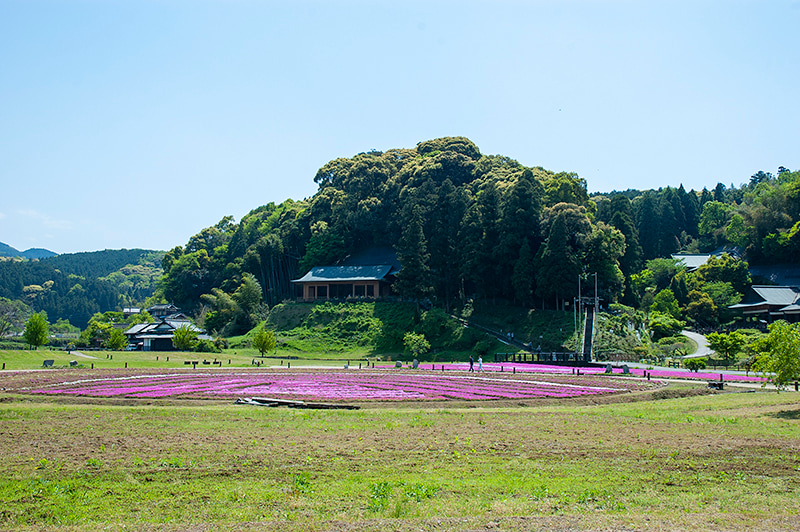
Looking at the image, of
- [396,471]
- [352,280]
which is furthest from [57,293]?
[396,471]

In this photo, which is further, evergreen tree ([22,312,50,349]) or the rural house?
the rural house

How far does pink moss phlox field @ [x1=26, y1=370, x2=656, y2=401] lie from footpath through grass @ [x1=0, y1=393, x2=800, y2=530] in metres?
7.07

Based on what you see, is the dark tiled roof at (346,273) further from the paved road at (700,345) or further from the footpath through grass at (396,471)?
the footpath through grass at (396,471)

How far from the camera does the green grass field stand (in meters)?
10.5

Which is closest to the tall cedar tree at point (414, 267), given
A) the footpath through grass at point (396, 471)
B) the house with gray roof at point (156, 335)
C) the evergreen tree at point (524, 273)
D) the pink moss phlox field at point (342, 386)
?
the evergreen tree at point (524, 273)

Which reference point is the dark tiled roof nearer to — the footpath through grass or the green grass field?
the green grass field

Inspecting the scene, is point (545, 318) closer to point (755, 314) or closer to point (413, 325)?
point (413, 325)

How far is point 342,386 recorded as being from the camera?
34.3 m

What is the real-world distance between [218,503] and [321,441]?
6.17 m


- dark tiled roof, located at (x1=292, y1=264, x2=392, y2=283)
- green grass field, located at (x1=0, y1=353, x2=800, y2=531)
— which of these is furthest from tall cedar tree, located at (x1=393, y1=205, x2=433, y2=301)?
green grass field, located at (x1=0, y1=353, x2=800, y2=531)

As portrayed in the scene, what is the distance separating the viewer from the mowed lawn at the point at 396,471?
10539 mm

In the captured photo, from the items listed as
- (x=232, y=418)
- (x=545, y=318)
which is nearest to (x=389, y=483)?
(x=232, y=418)

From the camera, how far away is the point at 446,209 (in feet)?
256

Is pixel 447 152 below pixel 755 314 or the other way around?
the other way around
